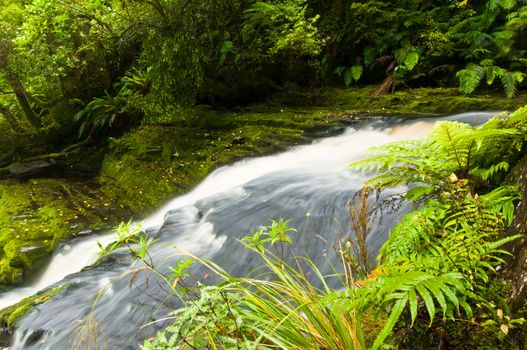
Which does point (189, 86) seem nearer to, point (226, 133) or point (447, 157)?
point (226, 133)

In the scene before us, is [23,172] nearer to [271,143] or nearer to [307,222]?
[271,143]

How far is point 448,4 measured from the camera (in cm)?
892

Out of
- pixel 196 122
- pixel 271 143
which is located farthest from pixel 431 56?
pixel 196 122

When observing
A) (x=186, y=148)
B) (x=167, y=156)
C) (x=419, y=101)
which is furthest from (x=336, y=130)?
(x=167, y=156)

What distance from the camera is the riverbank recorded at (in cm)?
586

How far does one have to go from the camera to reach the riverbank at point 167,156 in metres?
5.86

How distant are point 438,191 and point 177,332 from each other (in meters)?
1.75

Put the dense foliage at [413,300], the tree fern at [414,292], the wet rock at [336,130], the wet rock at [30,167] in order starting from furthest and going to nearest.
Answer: the wet rock at [30,167] → the wet rock at [336,130] → the dense foliage at [413,300] → the tree fern at [414,292]

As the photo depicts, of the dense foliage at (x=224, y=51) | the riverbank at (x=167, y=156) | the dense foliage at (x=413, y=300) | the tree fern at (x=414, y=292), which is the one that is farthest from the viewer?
the dense foliage at (x=224, y=51)

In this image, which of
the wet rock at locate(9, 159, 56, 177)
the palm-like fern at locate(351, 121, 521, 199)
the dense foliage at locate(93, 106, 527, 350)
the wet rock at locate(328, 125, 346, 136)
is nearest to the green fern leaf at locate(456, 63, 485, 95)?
the wet rock at locate(328, 125, 346, 136)

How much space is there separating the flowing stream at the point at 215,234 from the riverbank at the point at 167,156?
39 centimetres

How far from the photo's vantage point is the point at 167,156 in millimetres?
7570

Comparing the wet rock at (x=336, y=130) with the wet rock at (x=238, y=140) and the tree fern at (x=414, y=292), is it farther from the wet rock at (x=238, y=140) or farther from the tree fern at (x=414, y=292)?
the tree fern at (x=414, y=292)

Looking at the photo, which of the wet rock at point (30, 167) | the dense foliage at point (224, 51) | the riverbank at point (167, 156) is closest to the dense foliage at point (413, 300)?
the riverbank at point (167, 156)
